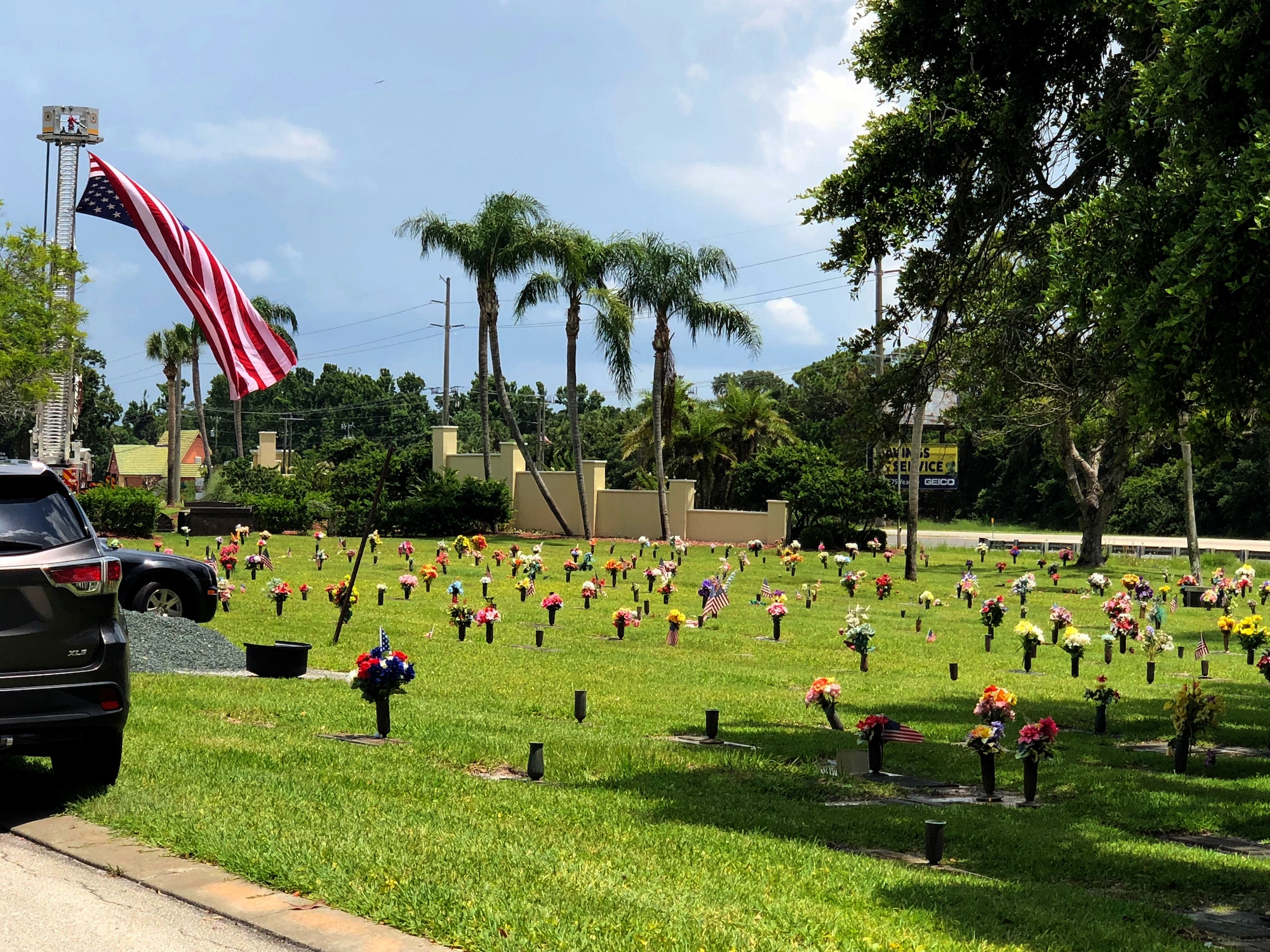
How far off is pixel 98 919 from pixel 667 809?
3564 mm

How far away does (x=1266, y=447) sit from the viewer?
5891 centimetres

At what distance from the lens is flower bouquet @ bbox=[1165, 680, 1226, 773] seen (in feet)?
35.7

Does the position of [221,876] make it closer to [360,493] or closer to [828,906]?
[828,906]

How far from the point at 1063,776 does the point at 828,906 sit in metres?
5.52

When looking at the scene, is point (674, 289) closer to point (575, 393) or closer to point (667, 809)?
point (575, 393)

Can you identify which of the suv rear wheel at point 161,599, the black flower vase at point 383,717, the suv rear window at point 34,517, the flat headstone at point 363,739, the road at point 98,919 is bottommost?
the flat headstone at point 363,739

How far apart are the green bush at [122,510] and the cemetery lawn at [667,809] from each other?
21.8 m

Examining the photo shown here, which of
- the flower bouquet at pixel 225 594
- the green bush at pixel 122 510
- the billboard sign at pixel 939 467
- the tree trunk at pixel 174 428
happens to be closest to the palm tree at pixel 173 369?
the tree trunk at pixel 174 428

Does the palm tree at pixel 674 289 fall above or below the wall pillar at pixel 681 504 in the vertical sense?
above

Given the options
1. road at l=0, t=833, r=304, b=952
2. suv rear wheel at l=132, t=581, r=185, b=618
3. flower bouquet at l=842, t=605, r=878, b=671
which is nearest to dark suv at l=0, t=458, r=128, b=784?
road at l=0, t=833, r=304, b=952

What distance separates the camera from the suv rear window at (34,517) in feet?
22.1

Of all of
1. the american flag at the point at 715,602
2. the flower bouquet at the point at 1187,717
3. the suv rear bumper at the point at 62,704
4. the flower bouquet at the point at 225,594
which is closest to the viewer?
the suv rear bumper at the point at 62,704

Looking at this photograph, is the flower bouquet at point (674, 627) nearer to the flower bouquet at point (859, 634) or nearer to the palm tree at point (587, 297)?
the flower bouquet at point (859, 634)

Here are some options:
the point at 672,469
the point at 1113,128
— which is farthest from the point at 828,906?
the point at 672,469
